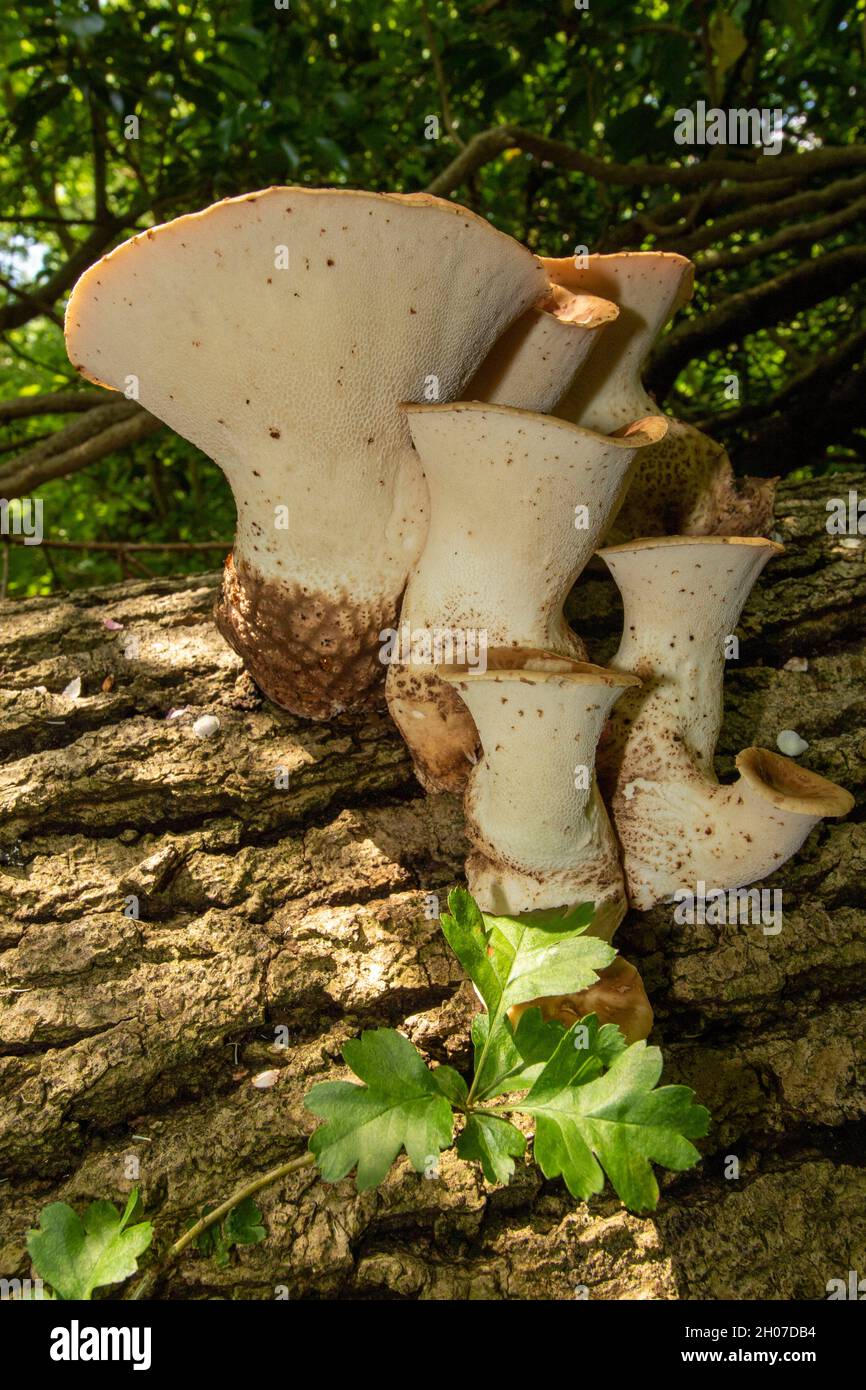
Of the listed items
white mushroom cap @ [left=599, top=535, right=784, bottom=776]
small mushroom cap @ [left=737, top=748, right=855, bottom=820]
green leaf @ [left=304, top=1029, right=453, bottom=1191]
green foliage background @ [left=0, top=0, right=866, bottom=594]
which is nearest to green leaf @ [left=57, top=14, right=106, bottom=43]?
green foliage background @ [left=0, top=0, right=866, bottom=594]

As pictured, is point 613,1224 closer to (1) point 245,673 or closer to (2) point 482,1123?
(2) point 482,1123

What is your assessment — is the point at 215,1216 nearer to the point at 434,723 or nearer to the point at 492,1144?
the point at 492,1144

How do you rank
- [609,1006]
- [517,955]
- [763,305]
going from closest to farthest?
[517,955]
[609,1006]
[763,305]

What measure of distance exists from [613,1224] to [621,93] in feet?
21.1

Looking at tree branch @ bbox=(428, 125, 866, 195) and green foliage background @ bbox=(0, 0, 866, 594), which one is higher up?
green foliage background @ bbox=(0, 0, 866, 594)

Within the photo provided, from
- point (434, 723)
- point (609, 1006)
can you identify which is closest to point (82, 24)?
point (434, 723)

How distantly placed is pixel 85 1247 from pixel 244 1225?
0.30 meters

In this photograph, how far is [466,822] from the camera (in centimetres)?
219

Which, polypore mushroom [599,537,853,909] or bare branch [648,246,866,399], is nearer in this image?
polypore mushroom [599,537,853,909]

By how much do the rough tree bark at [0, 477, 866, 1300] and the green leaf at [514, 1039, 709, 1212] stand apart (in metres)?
0.39

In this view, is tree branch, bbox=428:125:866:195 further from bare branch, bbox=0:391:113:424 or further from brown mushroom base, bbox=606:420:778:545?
brown mushroom base, bbox=606:420:778:545

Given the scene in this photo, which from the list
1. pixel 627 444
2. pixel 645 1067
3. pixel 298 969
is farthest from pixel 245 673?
pixel 645 1067

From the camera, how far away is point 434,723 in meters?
2.20

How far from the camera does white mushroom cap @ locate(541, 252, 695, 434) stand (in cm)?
211
